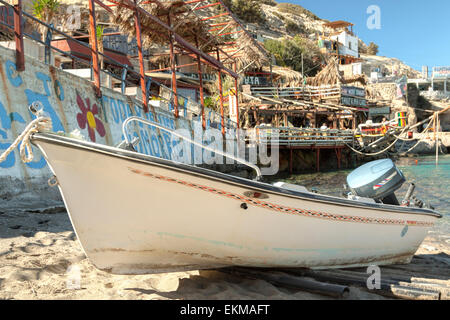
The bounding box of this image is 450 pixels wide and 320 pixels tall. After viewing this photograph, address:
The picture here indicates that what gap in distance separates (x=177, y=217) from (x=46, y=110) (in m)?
3.93

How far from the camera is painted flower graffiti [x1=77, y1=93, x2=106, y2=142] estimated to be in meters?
6.82

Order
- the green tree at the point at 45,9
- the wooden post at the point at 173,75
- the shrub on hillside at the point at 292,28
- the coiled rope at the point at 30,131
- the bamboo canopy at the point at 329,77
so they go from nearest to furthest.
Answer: the coiled rope at the point at 30,131 → the wooden post at the point at 173,75 → the green tree at the point at 45,9 → the bamboo canopy at the point at 329,77 → the shrub on hillside at the point at 292,28

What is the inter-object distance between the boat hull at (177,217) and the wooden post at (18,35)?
344 centimetres

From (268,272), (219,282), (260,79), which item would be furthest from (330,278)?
(260,79)

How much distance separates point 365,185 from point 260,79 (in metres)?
31.3

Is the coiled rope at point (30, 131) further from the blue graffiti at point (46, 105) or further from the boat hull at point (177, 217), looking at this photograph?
the blue graffiti at point (46, 105)

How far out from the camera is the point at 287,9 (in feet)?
277

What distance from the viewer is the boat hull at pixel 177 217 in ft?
10.1

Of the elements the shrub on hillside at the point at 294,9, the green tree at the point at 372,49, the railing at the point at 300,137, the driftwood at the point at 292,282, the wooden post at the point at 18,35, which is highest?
the shrub on hillside at the point at 294,9

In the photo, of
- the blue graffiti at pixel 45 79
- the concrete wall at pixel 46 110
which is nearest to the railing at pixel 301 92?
the concrete wall at pixel 46 110

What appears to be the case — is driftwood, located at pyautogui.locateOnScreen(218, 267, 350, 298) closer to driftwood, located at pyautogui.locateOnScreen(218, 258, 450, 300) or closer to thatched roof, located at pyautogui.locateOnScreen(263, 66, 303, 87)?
driftwood, located at pyautogui.locateOnScreen(218, 258, 450, 300)

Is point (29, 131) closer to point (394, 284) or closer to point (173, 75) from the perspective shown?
point (394, 284)

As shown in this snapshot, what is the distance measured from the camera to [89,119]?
7059 mm

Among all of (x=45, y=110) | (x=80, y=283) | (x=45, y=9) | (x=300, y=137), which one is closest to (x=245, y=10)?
(x=300, y=137)
